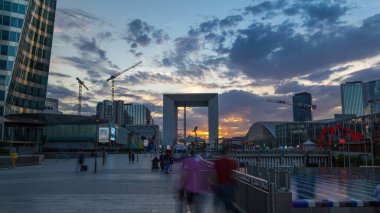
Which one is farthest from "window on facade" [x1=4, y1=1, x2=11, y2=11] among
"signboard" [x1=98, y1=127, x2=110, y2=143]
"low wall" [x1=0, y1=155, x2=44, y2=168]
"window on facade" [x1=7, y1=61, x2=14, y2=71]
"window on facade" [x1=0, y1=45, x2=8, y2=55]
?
"signboard" [x1=98, y1=127, x2=110, y2=143]

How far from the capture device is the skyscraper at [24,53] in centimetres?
7056

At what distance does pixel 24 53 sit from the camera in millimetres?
77375

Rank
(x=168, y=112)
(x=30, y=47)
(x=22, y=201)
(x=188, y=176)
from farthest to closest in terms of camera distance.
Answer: (x=168, y=112)
(x=30, y=47)
(x=22, y=201)
(x=188, y=176)

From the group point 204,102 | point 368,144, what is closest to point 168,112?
point 204,102

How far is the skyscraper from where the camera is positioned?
70.6 metres

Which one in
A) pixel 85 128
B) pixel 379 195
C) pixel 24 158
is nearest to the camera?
pixel 379 195

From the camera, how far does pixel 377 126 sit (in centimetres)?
7494

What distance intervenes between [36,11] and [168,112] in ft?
182

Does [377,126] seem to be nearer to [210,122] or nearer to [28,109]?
[210,122]

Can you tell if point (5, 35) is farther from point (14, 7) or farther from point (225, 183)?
point (225, 183)

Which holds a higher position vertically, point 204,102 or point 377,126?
point 204,102

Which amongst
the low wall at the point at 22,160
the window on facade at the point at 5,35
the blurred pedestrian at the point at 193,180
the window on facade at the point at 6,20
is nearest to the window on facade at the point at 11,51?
the window on facade at the point at 5,35

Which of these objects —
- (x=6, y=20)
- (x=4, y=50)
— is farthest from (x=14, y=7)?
(x=4, y=50)

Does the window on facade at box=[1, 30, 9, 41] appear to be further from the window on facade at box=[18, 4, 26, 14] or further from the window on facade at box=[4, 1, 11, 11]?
the window on facade at box=[18, 4, 26, 14]
